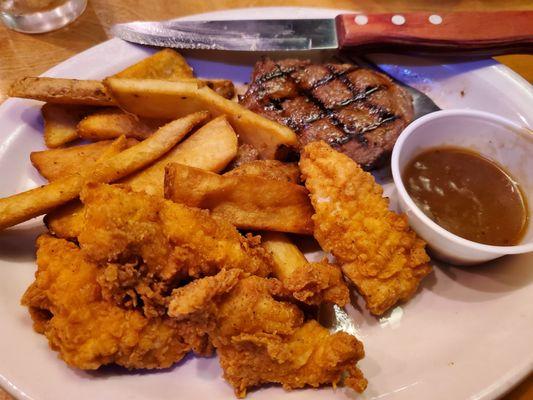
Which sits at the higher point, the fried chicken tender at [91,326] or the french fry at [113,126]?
the french fry at [113,126]

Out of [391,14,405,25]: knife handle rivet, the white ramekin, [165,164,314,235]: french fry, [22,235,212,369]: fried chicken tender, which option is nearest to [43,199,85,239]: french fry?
[22,235,212,369]: fried chicken tender

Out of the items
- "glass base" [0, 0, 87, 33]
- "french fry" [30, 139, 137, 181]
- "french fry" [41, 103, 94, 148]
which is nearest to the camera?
"french fry" [30, 139, 137, 181]

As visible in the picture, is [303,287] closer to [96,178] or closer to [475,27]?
[96,178]

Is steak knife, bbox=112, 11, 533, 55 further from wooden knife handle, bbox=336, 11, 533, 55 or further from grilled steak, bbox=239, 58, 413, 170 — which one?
grilled steak, bbox=239, 58, 413, 170

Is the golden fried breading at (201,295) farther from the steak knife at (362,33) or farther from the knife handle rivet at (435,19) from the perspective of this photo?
the knife handle rivet at (435,19)

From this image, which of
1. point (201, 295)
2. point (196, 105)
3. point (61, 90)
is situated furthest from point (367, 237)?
point (61, 90)

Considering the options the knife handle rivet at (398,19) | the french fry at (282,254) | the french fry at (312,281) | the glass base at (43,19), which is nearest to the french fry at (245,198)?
the french fry at (282,254)
